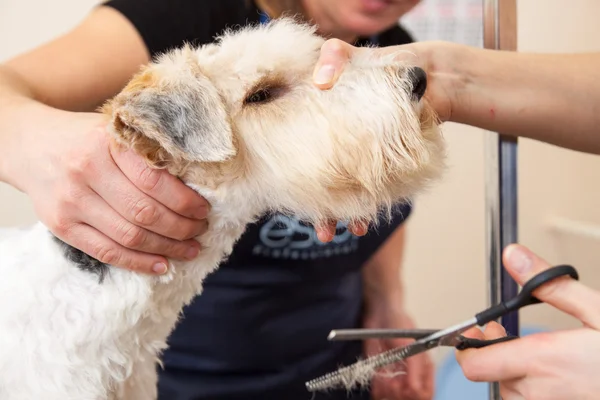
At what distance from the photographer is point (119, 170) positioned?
2.13 ft

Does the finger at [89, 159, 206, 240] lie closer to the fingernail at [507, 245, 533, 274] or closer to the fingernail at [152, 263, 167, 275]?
the fingernail at [152, 263, 167, 275]

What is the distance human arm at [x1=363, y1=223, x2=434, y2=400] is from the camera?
4.02 ft

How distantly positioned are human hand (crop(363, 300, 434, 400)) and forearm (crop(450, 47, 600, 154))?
585 millimetres

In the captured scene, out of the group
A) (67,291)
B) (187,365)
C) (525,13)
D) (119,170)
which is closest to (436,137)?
(119,170)

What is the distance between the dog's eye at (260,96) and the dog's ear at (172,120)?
0.06 metres

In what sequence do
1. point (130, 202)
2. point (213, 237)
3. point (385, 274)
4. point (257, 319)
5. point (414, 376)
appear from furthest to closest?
point (385, 274) → point (414, 376) → point (257, 319) → point (213, 237) → point (130, 202)

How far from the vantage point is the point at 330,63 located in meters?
0.69

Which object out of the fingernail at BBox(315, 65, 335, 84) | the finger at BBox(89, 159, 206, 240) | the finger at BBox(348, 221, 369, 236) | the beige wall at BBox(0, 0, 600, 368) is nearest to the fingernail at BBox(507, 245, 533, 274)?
the finger at BBox(348, 221, 369, 236)

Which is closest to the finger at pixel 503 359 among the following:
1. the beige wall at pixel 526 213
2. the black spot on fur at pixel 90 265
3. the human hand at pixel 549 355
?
the human hand at pixel 549 355

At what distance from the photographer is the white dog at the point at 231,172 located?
68 cm

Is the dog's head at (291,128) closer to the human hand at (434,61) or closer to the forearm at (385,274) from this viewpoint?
the human hand at (434,61)

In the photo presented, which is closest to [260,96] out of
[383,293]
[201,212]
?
[201,212]

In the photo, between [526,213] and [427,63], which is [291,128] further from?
[526,213]

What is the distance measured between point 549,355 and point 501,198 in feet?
1.13
